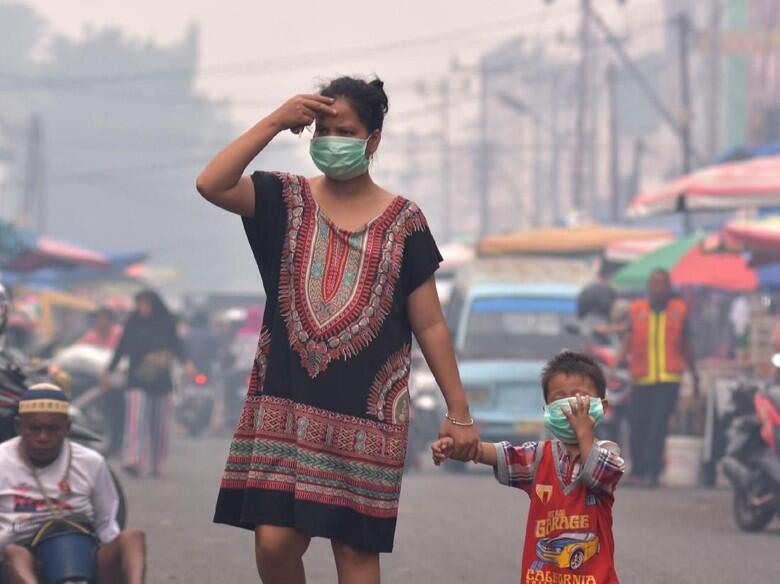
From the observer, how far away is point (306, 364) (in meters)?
5.50

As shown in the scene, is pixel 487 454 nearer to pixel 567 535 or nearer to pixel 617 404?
pixel 567 535

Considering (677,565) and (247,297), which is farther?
(247,297)

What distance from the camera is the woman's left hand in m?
5.54

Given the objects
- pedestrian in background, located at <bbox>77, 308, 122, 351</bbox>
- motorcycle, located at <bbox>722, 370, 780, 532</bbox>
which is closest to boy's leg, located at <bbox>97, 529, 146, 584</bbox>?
motorcycle, located at <bbox>722, 370, 780, 532</bbox>

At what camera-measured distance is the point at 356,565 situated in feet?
18.1

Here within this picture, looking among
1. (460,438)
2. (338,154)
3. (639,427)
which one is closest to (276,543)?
(460,438)

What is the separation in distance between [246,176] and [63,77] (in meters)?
130

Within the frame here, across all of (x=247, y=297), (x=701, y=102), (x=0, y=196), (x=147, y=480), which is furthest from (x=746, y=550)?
(x=0, y=196)

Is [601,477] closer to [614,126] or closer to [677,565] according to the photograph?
[677,565]

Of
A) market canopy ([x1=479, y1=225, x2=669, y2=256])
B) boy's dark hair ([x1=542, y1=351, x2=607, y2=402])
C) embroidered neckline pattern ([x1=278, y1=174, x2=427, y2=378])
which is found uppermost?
market canopy ([x1=479, y1=225, x2=669, y2=256])

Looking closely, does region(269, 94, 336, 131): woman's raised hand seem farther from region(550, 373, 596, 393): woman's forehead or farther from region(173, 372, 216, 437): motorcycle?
region(173, 372, 216, 437): motorcycle

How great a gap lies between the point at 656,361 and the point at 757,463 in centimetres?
373

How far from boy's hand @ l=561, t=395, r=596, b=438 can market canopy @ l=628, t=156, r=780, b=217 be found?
11821 mm

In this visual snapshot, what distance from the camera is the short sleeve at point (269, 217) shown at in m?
5.58
